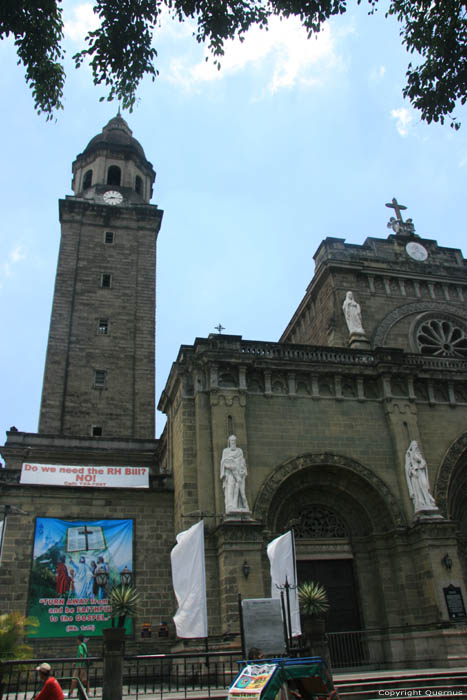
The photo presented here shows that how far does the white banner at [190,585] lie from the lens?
15820 mm

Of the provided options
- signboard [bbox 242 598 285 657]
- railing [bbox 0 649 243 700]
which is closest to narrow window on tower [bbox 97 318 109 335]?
railing [bbox 0 649 243 700]

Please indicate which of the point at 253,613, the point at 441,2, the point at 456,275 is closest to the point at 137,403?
the point at 456,275

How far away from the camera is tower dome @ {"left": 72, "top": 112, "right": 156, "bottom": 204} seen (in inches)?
1559

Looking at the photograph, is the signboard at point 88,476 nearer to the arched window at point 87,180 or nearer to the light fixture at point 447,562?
the light fixture at point 447,562

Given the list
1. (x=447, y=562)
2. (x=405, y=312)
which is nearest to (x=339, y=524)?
(x=447, y=562)

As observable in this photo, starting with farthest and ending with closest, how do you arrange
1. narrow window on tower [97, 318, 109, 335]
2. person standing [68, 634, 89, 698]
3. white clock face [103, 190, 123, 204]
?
white clock face [103, 190, 123, 204] → narrow window on tower [97, 318, 109, 335] → person standing [68, 634, 89, 698]

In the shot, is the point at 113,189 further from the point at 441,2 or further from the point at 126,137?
the point at 441,2

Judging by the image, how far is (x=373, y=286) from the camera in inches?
1131

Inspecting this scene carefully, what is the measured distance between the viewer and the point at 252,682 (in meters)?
8.47

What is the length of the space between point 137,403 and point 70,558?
12256 millimetres

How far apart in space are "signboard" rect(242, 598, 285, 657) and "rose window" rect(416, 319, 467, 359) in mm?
17823

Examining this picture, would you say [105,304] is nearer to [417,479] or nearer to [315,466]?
[315,466]

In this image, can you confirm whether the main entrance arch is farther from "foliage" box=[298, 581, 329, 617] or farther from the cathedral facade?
"foliage" box=[298, 581, 329, 617]

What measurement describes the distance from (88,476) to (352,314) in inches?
530
